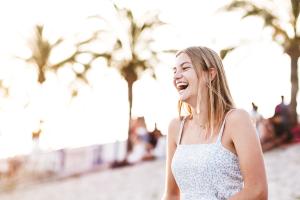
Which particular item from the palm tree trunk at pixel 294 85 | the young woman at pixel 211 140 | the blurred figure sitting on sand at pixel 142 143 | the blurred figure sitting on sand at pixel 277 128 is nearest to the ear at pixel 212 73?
the young woman at pixel 211 140

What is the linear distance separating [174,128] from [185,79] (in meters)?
0.32

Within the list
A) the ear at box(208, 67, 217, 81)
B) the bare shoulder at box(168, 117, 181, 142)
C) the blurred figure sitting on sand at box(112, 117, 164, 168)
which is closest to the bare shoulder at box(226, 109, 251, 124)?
the ear at box(208, 67, 217, 81)

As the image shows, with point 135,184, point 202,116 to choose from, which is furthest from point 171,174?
point 135,184

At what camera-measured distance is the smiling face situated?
2.39 meters

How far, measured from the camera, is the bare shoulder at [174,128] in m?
2.63

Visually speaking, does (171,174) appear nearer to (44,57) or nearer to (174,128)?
(174,128)

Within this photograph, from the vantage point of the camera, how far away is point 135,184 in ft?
63.1

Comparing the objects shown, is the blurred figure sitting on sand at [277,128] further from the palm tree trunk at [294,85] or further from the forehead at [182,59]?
the forehead at [182,59]

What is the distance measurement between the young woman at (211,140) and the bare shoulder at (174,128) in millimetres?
151

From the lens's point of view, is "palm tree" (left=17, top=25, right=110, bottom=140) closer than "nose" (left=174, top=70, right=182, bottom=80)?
No

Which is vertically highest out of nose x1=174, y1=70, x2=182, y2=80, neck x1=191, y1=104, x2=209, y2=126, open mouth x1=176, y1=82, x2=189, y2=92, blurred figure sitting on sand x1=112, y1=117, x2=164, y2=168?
nose x1=174, y1=70, x2=182, y2=80

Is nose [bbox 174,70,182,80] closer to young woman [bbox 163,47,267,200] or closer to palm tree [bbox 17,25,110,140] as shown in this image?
young woman [bbox 163,47,267,200]

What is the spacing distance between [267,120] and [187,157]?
46.8ft

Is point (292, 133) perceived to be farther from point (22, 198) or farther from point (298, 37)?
point (22, 198)
